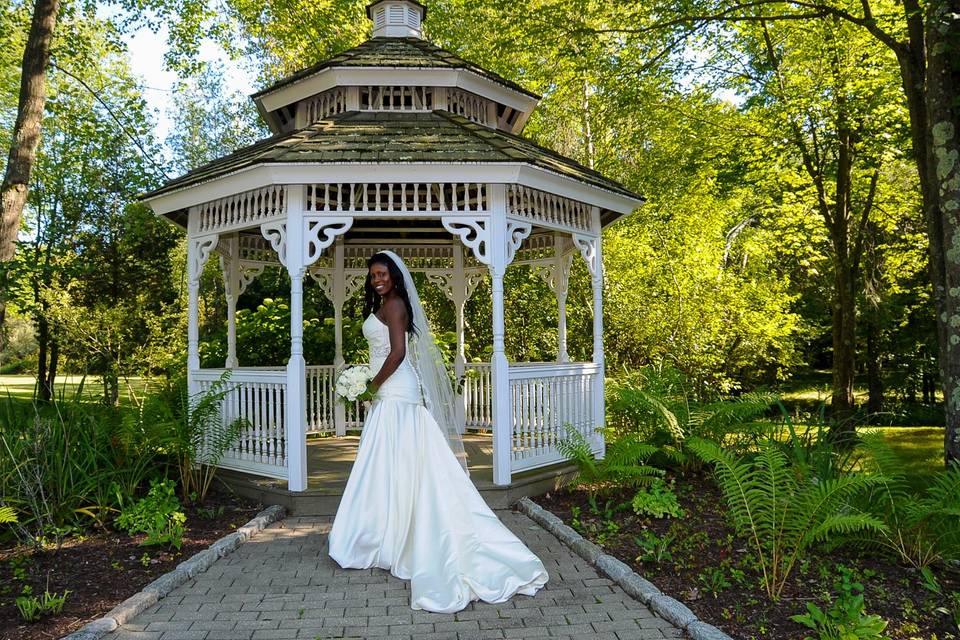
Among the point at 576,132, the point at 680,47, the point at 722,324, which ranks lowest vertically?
the point at 722,324

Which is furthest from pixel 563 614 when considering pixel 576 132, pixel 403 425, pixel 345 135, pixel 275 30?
pixel 576 132

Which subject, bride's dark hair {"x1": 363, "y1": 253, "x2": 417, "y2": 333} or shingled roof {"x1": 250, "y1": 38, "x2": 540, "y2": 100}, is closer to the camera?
bride's dark hair {"x1": 363, "y1": 253, "x2": 417, "y2": 333}

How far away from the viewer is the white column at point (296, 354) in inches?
259

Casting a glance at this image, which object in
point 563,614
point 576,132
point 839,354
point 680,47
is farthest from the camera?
point 576,132

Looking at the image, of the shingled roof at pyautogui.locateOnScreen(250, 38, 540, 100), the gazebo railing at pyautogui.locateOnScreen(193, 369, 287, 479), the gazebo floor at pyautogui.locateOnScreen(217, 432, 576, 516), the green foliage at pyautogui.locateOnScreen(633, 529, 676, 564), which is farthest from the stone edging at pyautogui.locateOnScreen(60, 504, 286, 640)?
the shingled roof at pyautogui.locateOnScreen(250, 38, 540, 100)

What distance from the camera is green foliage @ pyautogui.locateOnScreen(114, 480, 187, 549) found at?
16.9 ft

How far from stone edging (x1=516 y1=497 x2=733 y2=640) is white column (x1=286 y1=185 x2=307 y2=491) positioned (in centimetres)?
249

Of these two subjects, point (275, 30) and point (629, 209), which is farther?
point (275, 30)

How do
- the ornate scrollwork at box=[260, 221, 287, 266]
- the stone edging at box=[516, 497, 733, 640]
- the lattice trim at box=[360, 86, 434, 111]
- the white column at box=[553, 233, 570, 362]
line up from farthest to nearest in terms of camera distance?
the white column at box=[553, 233, 570, 362], the lattice trim at box=[360, 86, 434, 111], the ornate scrollwork at box=[260, 221, 287, 266], the stone edging at box=[516, 497, 733, 640]

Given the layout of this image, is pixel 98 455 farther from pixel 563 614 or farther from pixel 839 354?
pixel 839 354

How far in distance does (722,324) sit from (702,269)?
1.29 m

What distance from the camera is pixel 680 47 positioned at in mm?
11516

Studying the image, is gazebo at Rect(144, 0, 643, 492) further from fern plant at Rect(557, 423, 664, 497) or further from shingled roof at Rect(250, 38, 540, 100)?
fern plant at Rect(557, 423, 664, 497)

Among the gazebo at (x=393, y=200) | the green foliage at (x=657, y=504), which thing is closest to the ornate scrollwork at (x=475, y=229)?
the gazebo at (x=393, y=200)
